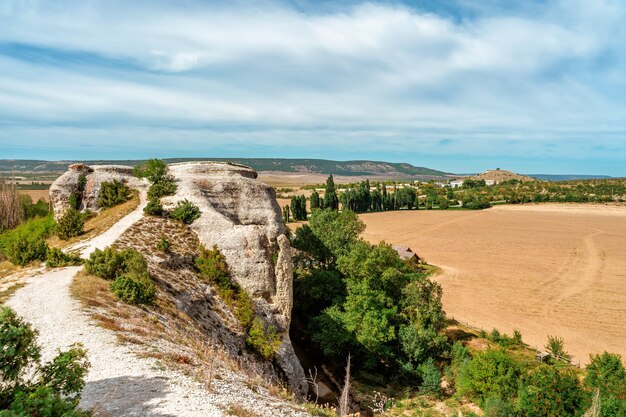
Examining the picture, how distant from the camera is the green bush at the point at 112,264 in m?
19.1

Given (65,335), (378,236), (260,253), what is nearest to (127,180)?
(260,253)

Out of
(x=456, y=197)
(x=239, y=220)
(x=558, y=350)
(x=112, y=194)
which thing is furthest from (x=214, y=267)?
(x=456, y=197)

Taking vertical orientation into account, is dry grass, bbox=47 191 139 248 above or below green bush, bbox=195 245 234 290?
above

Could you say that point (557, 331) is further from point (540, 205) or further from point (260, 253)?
point (540, 205)

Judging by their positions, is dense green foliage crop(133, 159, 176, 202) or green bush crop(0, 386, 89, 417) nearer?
green bush crop(0, 386, 89, 417)

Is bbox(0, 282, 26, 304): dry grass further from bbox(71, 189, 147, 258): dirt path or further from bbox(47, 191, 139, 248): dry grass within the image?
bbox(47, 191, 139, 248): dry grass

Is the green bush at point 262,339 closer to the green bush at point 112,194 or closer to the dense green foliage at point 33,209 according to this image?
the green bush at point 112,194

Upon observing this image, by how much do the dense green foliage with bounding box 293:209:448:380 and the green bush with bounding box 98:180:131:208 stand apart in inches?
676

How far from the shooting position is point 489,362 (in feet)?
85.0

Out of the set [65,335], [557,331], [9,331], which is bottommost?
[557,331]

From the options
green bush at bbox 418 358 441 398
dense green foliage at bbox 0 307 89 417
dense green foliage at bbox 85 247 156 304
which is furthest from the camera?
green bush at bbox 418 358 441 398

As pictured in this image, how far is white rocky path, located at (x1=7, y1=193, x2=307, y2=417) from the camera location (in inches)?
404

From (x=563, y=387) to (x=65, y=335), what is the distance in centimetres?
2587

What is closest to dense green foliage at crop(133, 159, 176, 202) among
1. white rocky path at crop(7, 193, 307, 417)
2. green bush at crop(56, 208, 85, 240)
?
green bush at crop(56, 208, 85, 240)
